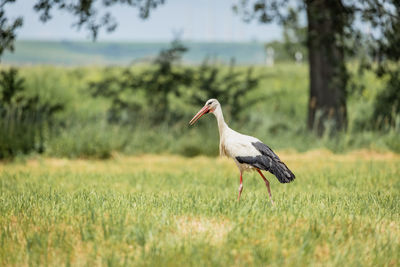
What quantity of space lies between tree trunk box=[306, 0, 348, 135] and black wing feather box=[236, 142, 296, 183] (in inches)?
309

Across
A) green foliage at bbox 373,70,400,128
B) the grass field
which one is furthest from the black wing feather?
green foliage at bbox 373,70,400,128

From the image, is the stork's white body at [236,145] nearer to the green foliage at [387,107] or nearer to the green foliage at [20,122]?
the green foliage at [20,122]

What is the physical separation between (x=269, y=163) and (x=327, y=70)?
921cm

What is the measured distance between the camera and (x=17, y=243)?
4.48 metres

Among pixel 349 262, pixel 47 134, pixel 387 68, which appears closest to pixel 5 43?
pixel 47 134

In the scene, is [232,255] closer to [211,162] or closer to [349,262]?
[349,262]

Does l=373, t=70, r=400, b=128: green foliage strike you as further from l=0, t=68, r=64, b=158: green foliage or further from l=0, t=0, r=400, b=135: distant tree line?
l=0, t=68, r=64, b=158: green foliage

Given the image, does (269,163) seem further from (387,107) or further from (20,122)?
(387,107)

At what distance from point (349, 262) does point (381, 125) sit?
12.5 metres

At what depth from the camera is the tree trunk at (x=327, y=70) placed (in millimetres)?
13047

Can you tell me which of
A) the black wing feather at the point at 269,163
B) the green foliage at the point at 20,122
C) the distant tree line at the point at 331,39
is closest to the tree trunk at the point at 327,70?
the distant tree line at the point at 331,39

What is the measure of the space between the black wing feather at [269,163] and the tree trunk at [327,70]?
784 cm

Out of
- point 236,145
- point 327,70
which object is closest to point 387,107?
point 327,70

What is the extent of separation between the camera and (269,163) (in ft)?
19.2
